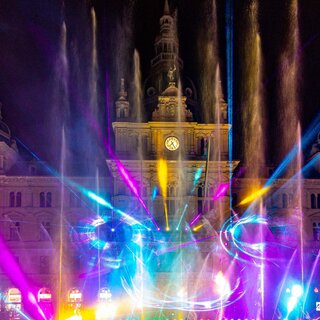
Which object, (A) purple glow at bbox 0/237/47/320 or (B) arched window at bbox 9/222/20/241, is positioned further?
(B) arched window at bbox 9/222/20/241

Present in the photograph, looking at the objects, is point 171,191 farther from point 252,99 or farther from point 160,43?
point 160,43

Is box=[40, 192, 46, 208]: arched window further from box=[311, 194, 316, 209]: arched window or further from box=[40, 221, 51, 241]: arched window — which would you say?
box=[311, 194, 316, 209]: arched window

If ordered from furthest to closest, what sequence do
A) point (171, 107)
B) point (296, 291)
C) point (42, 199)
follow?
point (42, 199) < point (171, 107) < point (296, 291)

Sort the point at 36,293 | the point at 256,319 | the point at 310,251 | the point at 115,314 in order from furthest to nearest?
the point at 310,251
the point at 36,293
the point at 115,314
the point at 256,319

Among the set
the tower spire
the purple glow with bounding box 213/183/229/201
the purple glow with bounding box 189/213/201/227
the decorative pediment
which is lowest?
the purple glow with bounding box 189/213/201/227

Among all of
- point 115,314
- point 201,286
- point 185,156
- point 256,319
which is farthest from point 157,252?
point 256,319

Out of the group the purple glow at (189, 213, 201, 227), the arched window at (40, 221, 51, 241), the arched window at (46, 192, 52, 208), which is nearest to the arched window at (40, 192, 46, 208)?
the arched window at (46, 192, 52, 208)

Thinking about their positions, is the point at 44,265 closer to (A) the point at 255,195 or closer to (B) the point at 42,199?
(B) the point at 42,199

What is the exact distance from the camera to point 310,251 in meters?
59.7

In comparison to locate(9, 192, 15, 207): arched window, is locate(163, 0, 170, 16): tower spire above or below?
above

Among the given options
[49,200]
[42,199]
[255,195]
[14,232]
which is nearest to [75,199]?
[49,200]

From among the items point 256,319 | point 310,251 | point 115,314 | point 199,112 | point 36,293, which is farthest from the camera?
point 199,112

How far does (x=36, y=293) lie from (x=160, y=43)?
93.7 feet

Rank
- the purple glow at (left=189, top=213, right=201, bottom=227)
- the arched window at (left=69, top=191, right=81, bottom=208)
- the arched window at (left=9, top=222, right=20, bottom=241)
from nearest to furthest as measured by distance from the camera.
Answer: the purple glow at (left=189, top=213, right=201, bottom=227) → the arched window at (left=9, top=222, right=20, bottom=241) → the arched window at (left=69, top=191, right=81, bottom=208)
